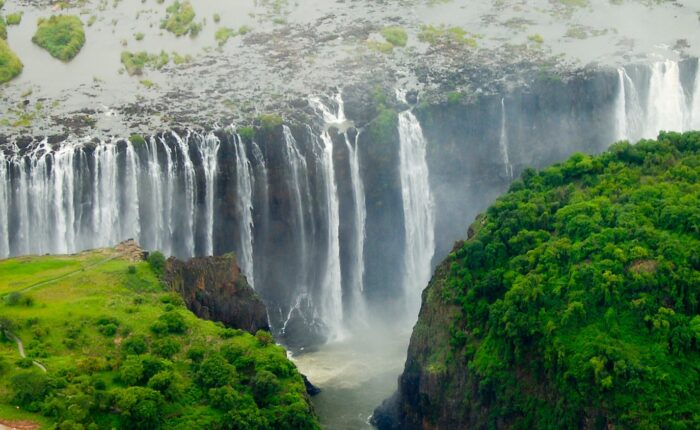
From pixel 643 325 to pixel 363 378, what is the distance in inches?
653

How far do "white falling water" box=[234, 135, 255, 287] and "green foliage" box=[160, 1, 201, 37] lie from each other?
60.0ft

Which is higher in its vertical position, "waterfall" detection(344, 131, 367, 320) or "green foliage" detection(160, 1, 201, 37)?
"green foliage" detection(160, 1, 201, 37)

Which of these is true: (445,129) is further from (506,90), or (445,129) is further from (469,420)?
(469,420)

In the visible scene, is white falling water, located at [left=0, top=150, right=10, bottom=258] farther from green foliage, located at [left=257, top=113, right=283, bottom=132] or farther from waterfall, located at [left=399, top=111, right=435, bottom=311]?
waterfall, located at [left=399, top=111, right=435, bottom=311]

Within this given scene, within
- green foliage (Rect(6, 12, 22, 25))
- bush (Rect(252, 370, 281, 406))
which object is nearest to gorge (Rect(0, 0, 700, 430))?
green foliage (Rect(6, 12, 22, 25))

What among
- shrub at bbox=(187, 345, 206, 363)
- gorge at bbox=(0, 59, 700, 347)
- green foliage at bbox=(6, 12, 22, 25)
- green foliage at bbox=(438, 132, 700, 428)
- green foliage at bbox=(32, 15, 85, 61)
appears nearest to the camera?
green foliage at bbox=(438, 132, 700, 428)

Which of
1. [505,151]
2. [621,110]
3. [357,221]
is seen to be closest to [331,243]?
[357,221]

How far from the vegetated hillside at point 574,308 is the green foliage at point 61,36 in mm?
33398

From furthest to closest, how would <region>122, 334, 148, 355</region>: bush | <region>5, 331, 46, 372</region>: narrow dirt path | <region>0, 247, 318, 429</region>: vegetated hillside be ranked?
<region>122, 334, 148, 355</region>: bush
<region>5, 331, 46, 372</region>: narrow dirt path
<region>0, 247, 318, 429</region>: vegetated hillside

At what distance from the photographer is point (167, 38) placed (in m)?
93.9

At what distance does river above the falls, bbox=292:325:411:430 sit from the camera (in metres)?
66.9

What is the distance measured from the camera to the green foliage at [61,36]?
9144 cm

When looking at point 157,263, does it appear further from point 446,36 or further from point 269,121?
point 446,36

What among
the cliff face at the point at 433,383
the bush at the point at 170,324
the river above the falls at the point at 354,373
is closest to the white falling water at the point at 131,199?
the river above the falls at the point at 354,373
